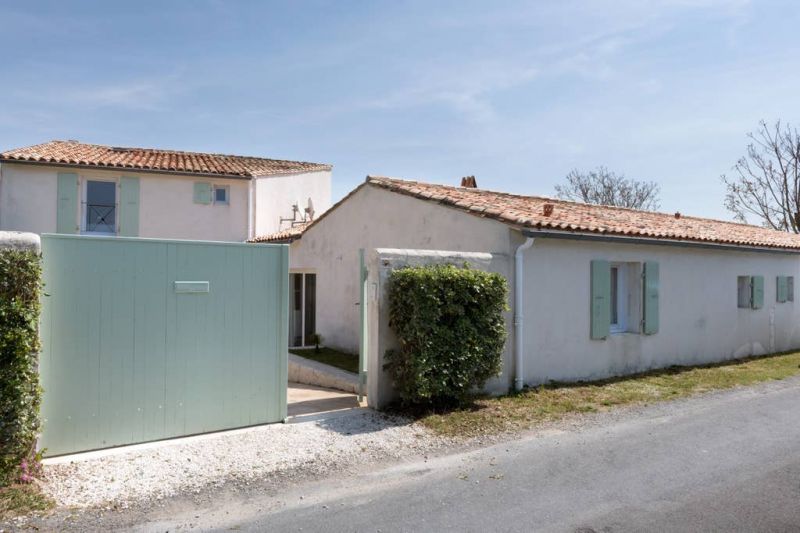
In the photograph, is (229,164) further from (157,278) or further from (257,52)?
(157,278)

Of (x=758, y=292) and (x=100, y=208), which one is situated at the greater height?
(x=100, y=208)

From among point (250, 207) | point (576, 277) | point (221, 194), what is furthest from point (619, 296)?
point (221, 194)

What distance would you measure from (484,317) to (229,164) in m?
14.8

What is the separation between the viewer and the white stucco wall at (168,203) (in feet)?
52.2

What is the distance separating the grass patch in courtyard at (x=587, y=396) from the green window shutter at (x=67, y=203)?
13865 millimetres

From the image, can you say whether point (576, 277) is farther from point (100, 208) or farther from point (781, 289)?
point (100, 208)

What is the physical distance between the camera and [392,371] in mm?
7441

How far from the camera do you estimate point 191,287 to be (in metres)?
6.02

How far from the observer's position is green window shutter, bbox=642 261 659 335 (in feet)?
35.4

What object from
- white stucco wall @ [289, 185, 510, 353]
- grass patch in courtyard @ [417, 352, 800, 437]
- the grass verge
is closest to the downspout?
white stucco wall @ [289, 185, 510, 353]

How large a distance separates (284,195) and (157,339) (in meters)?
14.7

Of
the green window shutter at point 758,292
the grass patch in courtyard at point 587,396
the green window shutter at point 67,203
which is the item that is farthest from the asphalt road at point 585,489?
the green window shutter at point 67,203

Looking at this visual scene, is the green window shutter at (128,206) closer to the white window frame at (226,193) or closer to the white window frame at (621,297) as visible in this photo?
the white window frame at (226,193)

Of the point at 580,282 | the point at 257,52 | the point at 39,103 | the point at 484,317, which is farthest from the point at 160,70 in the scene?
the point at 580,282
